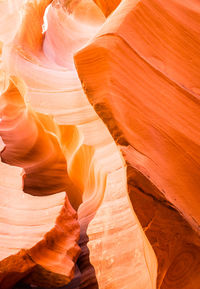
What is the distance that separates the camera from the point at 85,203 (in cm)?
128

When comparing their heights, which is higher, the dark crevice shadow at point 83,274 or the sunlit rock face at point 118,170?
the sunlit rock face at point 118,170

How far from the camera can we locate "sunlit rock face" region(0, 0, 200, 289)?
753 mm

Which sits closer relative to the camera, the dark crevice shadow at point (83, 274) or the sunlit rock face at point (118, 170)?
the sunlit rock face at point (118, 170)

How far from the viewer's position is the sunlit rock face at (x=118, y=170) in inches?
29.7

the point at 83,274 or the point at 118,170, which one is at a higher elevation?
the point at 118,170

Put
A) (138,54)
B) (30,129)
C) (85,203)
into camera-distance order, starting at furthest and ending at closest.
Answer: (30,129) < (85,203) < (138,54)

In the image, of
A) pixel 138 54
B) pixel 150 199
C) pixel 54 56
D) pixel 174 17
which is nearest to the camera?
pixel 150 199

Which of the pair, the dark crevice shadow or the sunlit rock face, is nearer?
the sunlit rock face

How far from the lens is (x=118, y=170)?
1187 mm

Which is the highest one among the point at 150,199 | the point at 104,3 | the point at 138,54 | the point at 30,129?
the point at 138,54

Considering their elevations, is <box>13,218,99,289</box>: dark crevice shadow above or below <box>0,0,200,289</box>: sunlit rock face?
below

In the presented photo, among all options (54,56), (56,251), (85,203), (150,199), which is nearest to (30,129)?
(54,56)

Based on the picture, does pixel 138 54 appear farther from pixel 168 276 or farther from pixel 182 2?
pixel 168 276

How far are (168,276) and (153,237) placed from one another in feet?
0.31
